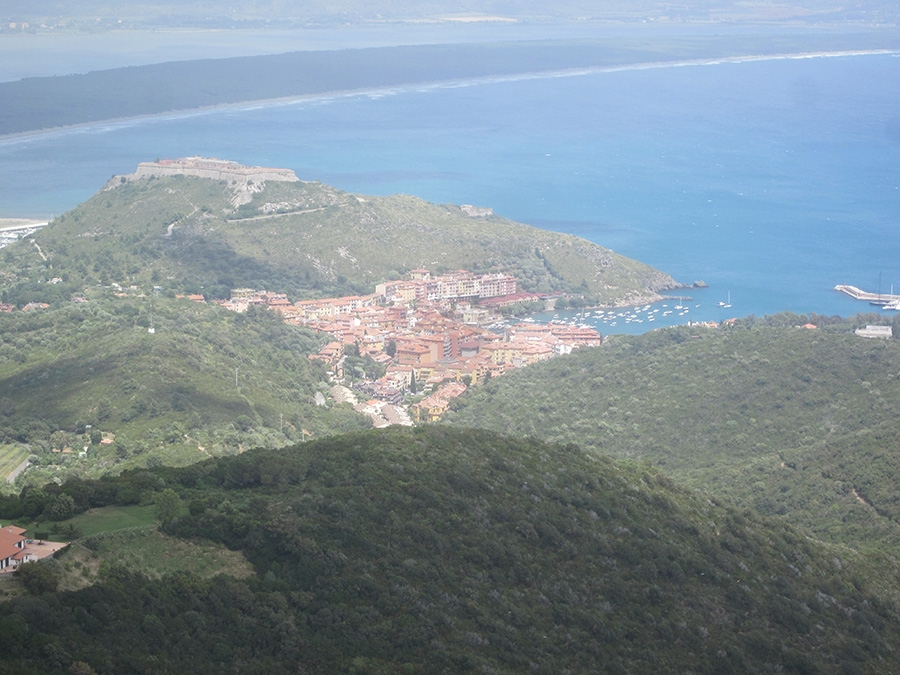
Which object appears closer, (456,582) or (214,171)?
(456,582)

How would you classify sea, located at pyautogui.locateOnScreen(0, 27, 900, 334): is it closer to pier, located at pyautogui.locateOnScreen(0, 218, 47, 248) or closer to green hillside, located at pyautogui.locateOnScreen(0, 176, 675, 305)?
pier, located at pyautogui.locateOnScreen(0, 218, 47, 248)

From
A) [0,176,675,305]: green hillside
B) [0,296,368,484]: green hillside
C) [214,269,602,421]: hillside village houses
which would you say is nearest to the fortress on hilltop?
[0,176,675,305]: green hillside

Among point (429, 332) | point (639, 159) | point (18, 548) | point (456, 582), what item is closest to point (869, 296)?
point (429, 332)

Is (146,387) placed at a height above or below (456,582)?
below

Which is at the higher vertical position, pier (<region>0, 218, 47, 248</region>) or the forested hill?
the forested hill

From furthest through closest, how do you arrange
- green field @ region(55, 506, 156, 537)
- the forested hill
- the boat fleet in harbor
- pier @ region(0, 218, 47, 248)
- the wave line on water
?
the wave line on water → pier @ region(0, 218, 47, 248) → the boat fleet in harbor → green field @ region(55, 506, 156, 537) → the forested hill

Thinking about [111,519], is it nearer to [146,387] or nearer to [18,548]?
[18,548]

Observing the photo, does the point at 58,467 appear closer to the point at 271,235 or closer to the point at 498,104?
the point at 271,235

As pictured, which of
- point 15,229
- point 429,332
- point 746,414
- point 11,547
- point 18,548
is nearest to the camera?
point 11,547
